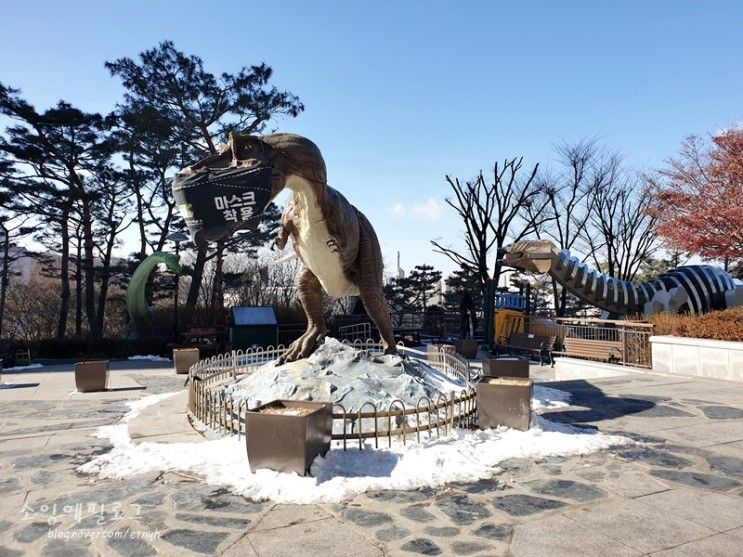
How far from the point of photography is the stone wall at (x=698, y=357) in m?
9.58

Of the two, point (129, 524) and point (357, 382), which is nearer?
point (129, 524)

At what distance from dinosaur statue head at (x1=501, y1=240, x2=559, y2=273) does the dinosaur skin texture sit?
10118 mm

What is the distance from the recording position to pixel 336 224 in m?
6.31

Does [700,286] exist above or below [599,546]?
above

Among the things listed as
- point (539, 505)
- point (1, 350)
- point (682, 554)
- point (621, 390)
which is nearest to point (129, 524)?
point (539, 505)

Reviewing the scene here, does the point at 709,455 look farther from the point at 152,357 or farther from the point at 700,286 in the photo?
the point at 152,357

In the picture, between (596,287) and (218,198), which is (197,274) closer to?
(596,287)

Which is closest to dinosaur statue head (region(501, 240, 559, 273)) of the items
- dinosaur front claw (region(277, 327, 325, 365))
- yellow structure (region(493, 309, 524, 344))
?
yellow structure (region(493, 309, 524, 344))

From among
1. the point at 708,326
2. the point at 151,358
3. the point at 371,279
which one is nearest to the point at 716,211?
the point at 708,326

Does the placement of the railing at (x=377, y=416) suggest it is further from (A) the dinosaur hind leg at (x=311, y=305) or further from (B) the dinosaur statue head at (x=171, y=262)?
(B) the dinosaur statue head at (x=171, y=262)

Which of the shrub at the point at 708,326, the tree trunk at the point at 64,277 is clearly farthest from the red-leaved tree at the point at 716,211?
the tree trunk at the point at 64,277

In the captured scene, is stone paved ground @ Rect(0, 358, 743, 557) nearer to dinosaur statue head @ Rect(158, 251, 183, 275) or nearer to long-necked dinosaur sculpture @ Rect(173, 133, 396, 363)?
long-necked dinosaur sculpture @ Rect(173, 133, 396, 363)

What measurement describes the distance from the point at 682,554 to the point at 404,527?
Answer: 166 cm

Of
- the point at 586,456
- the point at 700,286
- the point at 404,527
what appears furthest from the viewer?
the point at 700,286
